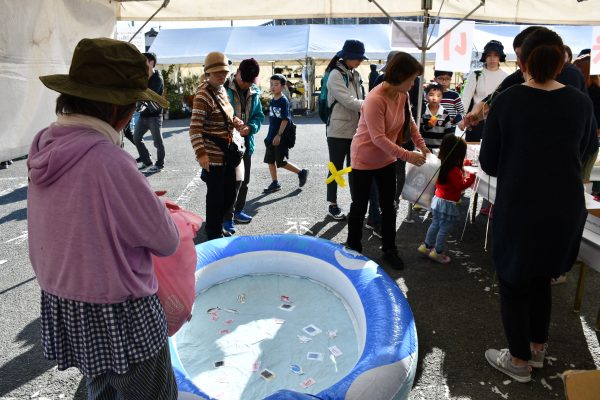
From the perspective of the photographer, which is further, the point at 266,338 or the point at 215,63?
the point at 215,63

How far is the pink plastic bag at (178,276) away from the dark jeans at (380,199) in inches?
80.0

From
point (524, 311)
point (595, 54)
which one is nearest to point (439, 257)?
point (524, 311)

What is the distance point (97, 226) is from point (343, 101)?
317 centimetres

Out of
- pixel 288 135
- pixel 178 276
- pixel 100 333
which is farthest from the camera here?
pixel 288 135

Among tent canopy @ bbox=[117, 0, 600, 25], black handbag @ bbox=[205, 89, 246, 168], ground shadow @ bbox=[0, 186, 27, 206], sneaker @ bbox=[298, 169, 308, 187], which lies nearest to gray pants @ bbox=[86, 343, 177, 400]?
black handbag @ bbox=[205, 89, 246, 168]

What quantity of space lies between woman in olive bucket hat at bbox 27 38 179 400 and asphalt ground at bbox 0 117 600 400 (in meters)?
1.22

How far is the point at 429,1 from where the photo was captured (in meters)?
4.38

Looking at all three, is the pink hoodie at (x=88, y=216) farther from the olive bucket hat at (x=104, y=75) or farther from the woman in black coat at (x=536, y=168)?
the woman in black coat at (x=536, y=168)

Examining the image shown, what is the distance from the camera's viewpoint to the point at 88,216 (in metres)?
1.24

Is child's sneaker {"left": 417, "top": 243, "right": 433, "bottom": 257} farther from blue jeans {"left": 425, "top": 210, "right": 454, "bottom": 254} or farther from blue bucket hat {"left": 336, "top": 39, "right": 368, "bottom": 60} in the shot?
blue bucket hat {"left": 336, "top": 39, "right": 368, "bottom": 60}

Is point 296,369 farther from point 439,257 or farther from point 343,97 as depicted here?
point 343,97

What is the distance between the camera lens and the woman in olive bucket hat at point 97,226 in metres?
1.23

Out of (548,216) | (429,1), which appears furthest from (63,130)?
(429,1)

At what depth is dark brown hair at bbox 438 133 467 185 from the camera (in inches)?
141
